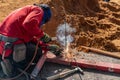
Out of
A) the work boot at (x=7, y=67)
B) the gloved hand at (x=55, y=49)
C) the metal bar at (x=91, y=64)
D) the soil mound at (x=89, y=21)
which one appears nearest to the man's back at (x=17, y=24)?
the work boot at (x=7, y=67)

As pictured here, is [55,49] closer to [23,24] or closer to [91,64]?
[91,64]

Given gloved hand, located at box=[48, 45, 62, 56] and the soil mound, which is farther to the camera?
the soil mound

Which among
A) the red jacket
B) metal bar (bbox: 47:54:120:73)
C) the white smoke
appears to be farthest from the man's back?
the white smoke

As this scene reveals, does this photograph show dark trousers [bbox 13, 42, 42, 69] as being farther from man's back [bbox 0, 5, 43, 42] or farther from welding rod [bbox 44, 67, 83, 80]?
welding rod [bbox 44, 67, 83, 80]

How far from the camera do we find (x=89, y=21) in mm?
7223

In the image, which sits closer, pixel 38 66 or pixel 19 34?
pixel 19 34

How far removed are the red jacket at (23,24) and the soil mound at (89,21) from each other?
1.52m

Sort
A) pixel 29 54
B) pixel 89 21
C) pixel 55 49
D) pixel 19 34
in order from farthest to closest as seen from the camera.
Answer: pixel 89 21, pixel 55 49, pixel 29 54, pixel 19 34

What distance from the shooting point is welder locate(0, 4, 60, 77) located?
501cm

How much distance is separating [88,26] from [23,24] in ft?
8.22

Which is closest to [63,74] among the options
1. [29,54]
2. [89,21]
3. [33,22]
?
[29,54]

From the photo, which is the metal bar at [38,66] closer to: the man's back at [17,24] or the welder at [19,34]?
the welder at [19,34]

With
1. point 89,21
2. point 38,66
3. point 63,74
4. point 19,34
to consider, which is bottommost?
point 63,74

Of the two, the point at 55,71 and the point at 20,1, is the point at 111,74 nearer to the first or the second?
the point at 55,71
